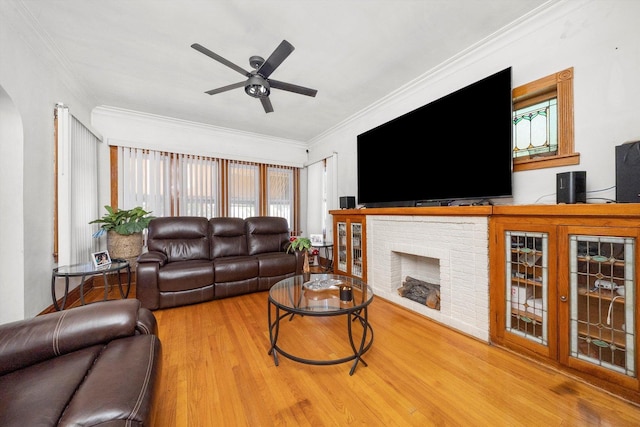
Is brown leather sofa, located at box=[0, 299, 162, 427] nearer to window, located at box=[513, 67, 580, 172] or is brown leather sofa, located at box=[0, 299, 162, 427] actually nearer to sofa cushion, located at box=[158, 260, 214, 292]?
sofa cushion, located at box=[158, 260, 214, 292]

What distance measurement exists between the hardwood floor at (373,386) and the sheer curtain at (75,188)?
5.21ft

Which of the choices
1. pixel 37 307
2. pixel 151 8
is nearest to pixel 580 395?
pixel 151 8

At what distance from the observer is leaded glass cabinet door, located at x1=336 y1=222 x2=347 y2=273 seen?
3738 mm

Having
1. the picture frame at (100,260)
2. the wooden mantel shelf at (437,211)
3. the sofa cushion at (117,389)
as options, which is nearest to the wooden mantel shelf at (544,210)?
the wooden mantel shelf at (437,211)

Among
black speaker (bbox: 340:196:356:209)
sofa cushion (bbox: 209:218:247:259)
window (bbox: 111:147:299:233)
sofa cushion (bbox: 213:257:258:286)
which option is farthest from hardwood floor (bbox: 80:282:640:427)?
window (bbox: 111:147:299:233)

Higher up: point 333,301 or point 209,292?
point 333,301

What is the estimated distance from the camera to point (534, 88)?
6.27 ft

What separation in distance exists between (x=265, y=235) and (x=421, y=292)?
2358mm

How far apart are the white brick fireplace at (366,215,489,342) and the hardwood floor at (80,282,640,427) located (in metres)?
0.22

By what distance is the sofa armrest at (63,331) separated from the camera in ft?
3.24

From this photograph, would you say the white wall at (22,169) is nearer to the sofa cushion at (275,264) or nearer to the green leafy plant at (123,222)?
the green leafy plant at (123,222)

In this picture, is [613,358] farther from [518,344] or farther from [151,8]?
[151,8]

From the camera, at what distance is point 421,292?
2.58 m

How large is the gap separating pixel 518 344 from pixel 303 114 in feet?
12.2
